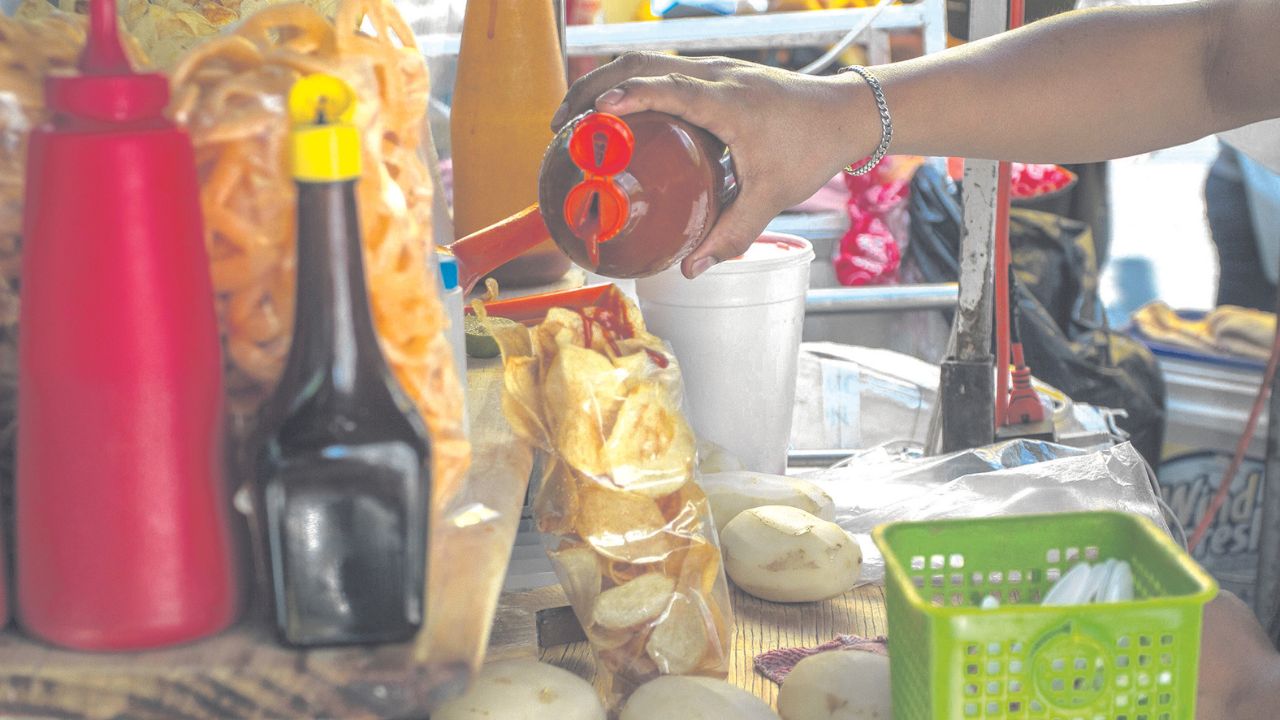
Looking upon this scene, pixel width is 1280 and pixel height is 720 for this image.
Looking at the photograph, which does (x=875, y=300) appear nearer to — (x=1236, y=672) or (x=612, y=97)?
(x=1236, y=672)

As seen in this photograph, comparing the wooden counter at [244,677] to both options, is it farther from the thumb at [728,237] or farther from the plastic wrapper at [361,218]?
the thumb at [728,237]

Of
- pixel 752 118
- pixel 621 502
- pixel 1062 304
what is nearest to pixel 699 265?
pixel 752 118

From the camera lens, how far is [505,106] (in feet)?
4.97

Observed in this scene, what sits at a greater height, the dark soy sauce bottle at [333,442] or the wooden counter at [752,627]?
the dark soy sauce bottle at [333,442]

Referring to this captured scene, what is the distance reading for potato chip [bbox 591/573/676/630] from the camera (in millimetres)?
991

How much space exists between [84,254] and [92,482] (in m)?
0.11

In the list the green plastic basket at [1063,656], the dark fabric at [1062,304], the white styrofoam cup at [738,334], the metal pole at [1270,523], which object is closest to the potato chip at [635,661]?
the green plastic basket at [1063,656]

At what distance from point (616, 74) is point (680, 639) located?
1.67 ft

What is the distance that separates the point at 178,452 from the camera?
1.84ft

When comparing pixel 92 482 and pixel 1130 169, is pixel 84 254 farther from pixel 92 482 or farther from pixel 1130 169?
pixel 1130 169

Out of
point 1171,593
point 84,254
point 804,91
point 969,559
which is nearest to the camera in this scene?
point 84,254

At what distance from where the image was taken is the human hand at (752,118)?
3.35 ft

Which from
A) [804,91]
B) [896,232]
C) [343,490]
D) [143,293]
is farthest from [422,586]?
[896,232]

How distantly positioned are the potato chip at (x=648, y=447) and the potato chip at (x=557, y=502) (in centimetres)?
5
